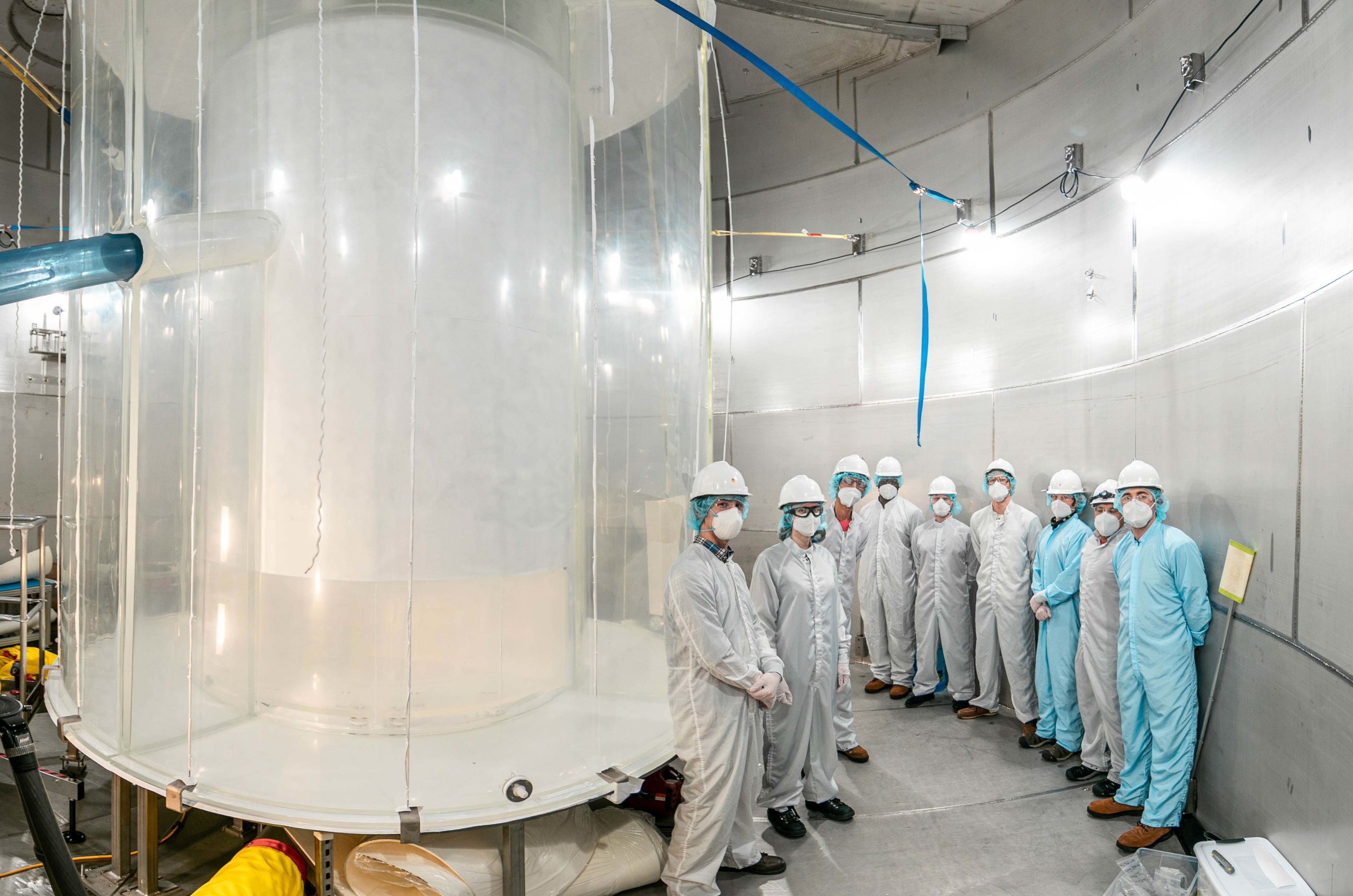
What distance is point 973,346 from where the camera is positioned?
5.32 metres

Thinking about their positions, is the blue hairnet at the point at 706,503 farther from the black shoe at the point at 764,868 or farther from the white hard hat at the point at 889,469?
the white hard hat at the point at 889,469

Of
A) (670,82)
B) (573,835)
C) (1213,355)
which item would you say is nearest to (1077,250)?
(1213,355)

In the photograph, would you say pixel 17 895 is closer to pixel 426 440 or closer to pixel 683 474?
pixel 426 440

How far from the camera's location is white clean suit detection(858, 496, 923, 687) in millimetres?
5305

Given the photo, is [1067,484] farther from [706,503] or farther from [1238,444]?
[706,503]

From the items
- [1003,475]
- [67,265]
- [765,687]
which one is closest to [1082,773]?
[1003,475]

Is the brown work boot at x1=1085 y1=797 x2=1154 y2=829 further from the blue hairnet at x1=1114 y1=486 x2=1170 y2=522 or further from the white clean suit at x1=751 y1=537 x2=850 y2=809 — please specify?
the blue hairnet at x1=1114 y1=486 x2=1170 y2=522

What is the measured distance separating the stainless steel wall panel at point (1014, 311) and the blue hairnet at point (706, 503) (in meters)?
2.52

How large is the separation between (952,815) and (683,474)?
198 centimetres

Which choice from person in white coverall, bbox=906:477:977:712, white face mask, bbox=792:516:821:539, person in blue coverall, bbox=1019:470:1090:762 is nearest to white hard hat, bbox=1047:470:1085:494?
person in blue coverall, bbox=1019:470:1090:762

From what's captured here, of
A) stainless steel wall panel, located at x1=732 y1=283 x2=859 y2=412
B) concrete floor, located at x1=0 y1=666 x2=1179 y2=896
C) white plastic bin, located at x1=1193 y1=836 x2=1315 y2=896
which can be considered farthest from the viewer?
stainless steel wall panel, located at x1=732 y1=283 x2=859 y2=412

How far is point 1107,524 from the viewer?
375cm

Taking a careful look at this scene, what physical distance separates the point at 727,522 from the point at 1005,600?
2.47 meters

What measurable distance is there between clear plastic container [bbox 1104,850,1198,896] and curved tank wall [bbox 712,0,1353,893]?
325 millimetres
